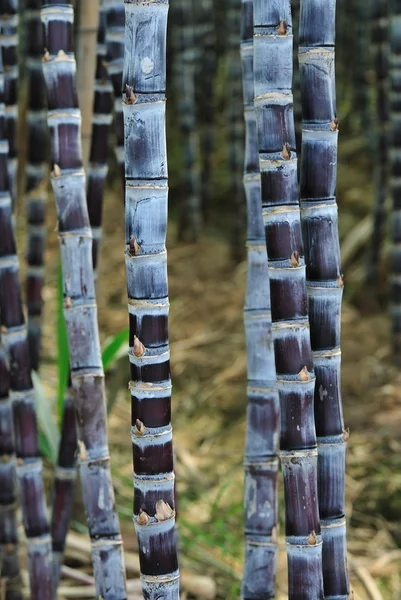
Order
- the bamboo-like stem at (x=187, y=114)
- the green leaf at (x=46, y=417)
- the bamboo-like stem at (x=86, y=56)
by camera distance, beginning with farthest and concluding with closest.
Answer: the bamboo-like stem at (x=187, y=114)
the green leaf at (x=46, y=417)
the bamboo-like stem at (x=86, y=56)

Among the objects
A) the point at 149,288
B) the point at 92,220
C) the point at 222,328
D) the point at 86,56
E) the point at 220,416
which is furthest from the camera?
the point at 222,328

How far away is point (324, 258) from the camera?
1.01 metres

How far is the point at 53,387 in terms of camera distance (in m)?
2.58

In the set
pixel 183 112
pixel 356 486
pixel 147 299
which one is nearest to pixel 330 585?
pixel 147 299

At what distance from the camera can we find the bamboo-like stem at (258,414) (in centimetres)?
117

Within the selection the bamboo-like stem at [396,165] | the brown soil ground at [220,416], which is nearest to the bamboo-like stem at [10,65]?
the brown soil ground at [220,416]

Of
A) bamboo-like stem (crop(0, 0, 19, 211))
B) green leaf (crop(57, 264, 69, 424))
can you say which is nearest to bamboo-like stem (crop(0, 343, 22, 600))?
green leaf (crop(57, 264, 69, 424))

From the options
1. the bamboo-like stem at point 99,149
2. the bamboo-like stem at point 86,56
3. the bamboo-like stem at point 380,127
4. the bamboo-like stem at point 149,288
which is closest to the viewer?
the bamboo-like stem at point 149,288

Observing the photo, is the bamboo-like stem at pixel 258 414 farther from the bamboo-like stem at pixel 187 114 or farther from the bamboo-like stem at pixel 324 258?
the bamboo-like stem at pixel 187 114

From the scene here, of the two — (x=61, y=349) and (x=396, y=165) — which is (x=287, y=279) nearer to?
(x=61, y=349)

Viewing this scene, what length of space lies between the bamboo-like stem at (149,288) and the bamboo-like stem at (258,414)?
0.68ft

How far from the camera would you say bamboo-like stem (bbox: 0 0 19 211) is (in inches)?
51.5

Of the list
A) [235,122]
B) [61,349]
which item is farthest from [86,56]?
[235,122]

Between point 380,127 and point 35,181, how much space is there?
1570 mm
